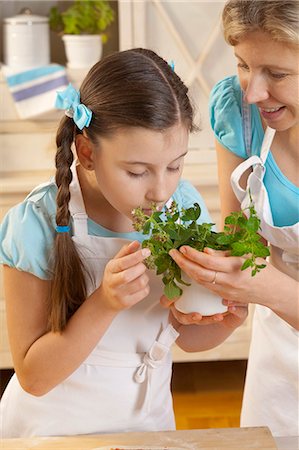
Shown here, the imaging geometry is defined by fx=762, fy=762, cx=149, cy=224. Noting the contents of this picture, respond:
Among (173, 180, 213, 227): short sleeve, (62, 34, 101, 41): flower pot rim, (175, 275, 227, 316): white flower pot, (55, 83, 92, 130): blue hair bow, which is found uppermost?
(55, 83, 92, 130): blue hair bow

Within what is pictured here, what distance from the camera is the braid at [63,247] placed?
1242 millimetres

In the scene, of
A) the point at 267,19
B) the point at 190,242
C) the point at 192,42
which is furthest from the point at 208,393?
the point at 267,19

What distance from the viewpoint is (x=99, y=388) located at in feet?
4.41

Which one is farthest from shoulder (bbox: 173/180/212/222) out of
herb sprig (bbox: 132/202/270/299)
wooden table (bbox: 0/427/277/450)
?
wooden table (bbox: 0/427/277/450)

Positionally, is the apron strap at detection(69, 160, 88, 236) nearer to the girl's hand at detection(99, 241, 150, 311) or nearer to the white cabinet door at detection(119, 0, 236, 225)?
the girl's hand at detection(99, 241, 150, 311)

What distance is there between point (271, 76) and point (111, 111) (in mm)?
287

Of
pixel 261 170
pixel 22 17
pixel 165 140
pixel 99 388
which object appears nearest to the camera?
pixel 165 140

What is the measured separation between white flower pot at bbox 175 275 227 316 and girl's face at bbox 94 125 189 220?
5.7 inches

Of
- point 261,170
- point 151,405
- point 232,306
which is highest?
point 261,170

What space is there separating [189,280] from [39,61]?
5.43 ft

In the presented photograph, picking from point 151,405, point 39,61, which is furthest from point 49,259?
point 39,61

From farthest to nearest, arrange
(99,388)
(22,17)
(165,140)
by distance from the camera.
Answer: (22,17)
(99,388)
(165,140)

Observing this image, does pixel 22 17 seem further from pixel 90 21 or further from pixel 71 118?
pixel 71 118

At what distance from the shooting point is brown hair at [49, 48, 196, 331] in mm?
1183
